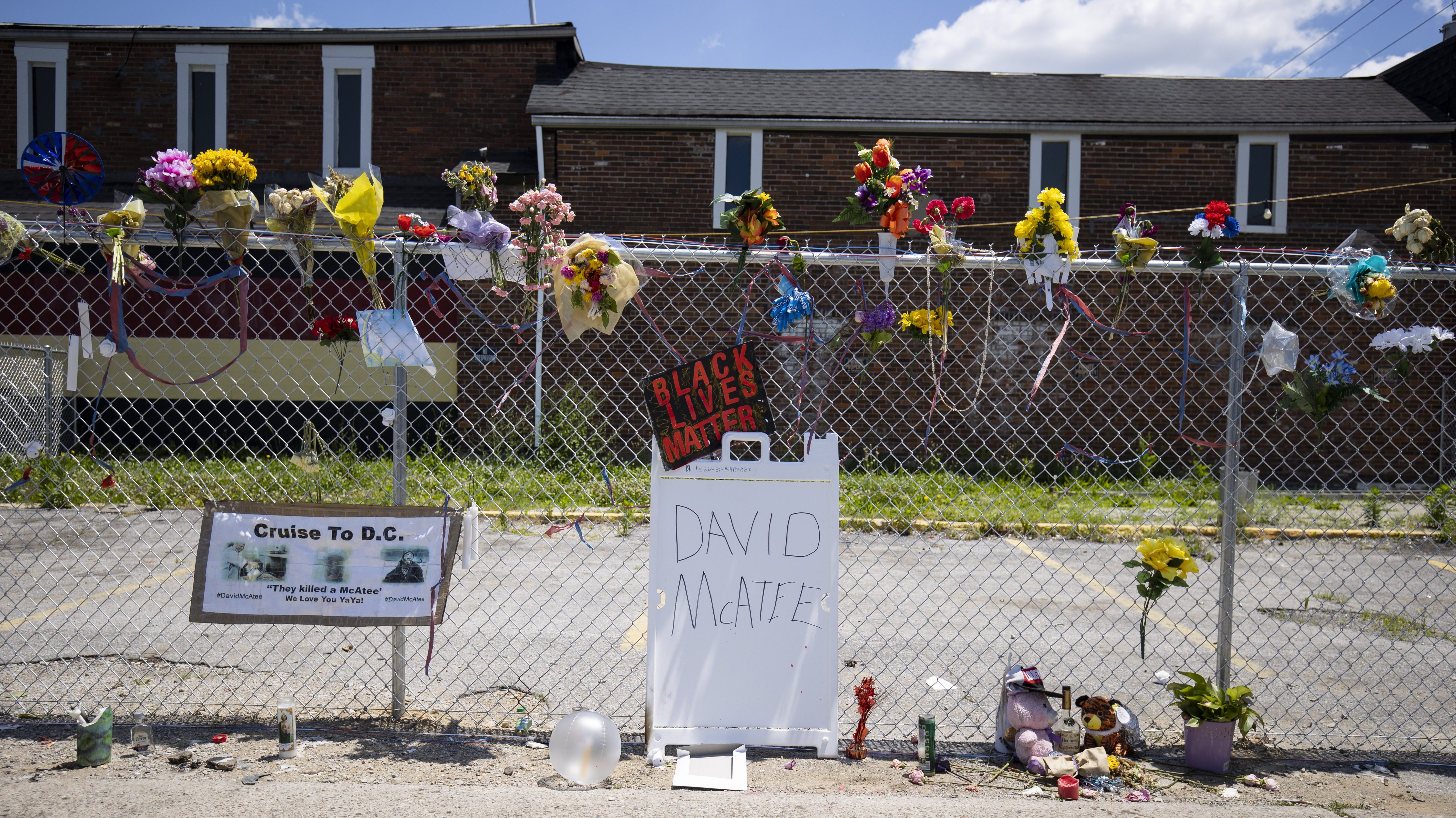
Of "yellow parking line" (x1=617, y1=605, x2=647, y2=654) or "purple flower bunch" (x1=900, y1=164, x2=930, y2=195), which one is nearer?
"purple flower bunch" (x1=900, y1=164, x2=930, y2=195)

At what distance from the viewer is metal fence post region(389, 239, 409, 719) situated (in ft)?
11.7

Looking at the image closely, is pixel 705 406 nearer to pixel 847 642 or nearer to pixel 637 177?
pixel 847 642

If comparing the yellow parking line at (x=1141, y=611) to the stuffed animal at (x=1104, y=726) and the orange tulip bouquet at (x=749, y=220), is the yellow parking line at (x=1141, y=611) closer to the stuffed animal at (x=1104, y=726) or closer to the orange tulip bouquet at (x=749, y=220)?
the stuffed animal at (x=1104, y=726)

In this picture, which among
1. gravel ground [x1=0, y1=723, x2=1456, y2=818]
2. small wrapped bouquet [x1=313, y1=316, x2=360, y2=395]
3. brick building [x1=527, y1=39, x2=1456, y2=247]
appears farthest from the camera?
brick building [x1=527, y1=39, x2=1456, y2=247]

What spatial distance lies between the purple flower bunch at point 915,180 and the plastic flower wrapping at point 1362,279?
1.72 metres

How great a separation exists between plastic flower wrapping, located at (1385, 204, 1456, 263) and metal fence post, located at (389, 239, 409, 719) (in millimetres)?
4149

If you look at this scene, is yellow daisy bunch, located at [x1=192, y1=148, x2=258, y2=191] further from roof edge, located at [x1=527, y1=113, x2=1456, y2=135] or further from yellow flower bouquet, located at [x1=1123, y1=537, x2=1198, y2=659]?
roof edge, located at [x1=527, y1=113, x2=1456, y2=135]

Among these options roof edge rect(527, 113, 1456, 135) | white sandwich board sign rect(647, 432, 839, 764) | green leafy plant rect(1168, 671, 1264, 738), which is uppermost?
roof edge rect(527, 113, 1456, 135)

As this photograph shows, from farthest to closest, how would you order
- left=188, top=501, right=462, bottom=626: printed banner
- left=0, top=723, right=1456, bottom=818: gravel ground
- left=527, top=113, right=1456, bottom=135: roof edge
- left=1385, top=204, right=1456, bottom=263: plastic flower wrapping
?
left=527, top=113, right=1456, bottom=135: roof edge, left=1385, top=204, right=1456, bottom=263: plastic flower wrapping, left=188, top=501, right=462, bottom=626: printed banner, left=0, top=723, right=1456, bottom=818: gravel ground

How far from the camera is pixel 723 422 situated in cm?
346

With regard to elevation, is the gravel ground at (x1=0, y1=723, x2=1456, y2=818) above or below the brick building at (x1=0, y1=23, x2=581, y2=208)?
below

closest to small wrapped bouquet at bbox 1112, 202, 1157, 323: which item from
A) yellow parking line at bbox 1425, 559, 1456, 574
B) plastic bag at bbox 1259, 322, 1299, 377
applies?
plastic bag at bbox 1259, 322, 1299, 377

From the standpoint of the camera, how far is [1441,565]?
8508mm

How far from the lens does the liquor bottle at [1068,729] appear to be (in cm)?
350
